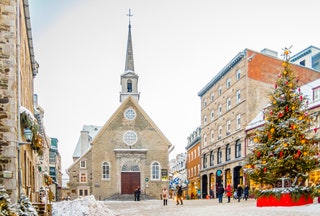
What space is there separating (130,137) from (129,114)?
271cm

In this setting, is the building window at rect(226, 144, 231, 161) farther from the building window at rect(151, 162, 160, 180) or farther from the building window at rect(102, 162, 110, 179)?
the building window at rect(102, 162, 110, 179)

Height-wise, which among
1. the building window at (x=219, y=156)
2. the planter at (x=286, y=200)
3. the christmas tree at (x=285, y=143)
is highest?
the christmas tree at (x=285, y=143)

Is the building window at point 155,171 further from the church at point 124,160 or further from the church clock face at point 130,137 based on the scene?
the church clock face at point 130,137

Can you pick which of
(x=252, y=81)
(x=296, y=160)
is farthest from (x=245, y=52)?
(x=296, y=160)

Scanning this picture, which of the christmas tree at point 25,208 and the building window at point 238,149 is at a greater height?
the building window at point 238,149

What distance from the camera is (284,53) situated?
18656 millimetres

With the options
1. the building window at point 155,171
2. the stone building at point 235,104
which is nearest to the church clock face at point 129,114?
the building window at point 155,171

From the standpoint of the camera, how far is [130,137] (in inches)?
1746

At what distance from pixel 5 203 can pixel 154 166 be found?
113ft

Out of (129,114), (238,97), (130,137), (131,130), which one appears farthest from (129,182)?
(238,97)

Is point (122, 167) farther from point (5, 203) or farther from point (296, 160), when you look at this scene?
point (5, 203)

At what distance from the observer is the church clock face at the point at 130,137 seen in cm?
4416

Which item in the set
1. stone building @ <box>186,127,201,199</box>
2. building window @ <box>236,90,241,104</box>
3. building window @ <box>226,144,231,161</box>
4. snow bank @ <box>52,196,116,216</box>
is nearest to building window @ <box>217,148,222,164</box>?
building window @ <box>226,144,231,161</box>

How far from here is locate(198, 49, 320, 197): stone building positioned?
122 feet
